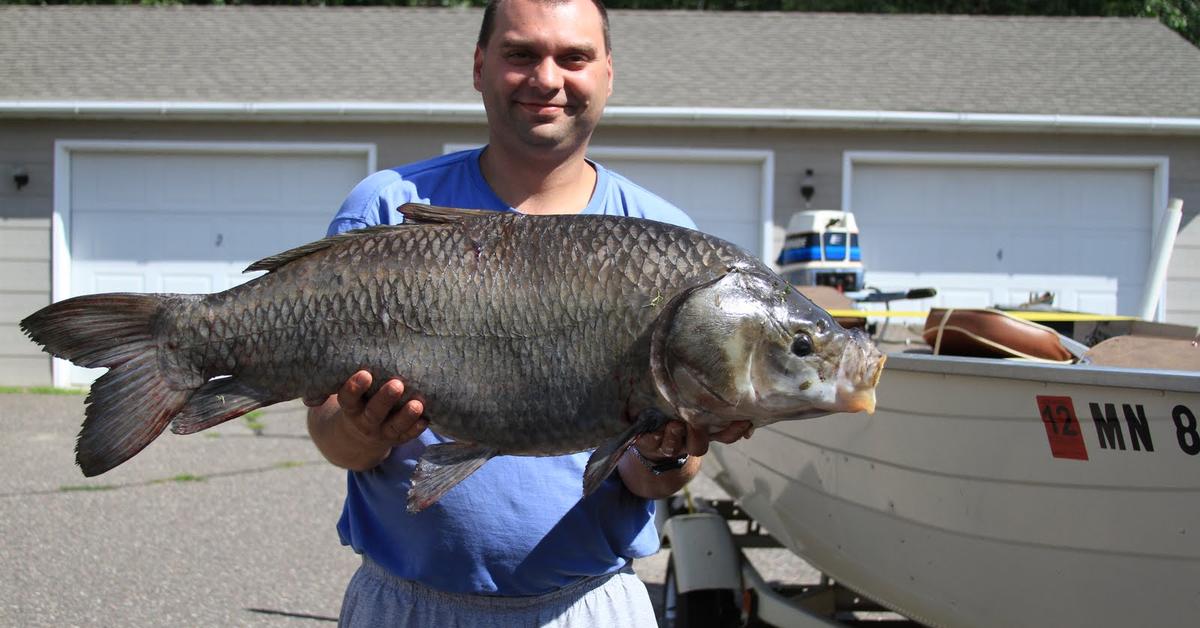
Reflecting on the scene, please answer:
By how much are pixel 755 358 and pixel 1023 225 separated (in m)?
12.0

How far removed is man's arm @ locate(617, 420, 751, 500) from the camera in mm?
2238

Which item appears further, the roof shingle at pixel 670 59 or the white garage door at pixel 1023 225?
the roof shingle at pixel 670 59

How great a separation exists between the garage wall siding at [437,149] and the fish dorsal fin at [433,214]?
10.9 meters

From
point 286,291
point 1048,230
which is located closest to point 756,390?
point 286,291

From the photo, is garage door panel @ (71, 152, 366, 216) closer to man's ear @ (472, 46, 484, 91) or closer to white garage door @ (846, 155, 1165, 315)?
white garage door @ (846, 155, 1165, 315)

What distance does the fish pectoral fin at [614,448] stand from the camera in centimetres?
216

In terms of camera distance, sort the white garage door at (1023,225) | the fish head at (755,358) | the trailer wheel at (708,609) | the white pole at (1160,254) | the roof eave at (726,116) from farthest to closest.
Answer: the white garage door at (1023,225) → the roof eave at (726,116) → the white pole at (1160,254) → the trailer wheel at (708,609) → the fish head at (755,358)

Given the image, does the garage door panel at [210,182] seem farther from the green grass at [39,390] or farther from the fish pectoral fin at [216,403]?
the fish pectoral fin at [216,403]

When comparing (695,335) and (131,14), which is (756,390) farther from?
(131,14)

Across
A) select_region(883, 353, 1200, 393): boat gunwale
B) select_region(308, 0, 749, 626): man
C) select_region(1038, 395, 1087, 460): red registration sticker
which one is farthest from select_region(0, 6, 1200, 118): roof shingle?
select_region(308, 0, 749, 626): man

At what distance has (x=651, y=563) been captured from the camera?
733 cm

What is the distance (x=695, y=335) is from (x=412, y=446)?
0.80 m

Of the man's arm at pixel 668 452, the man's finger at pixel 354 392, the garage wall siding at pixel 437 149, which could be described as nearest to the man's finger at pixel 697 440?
the man's arm at pixel 668 452

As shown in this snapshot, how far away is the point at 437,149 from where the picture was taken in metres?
13.4
